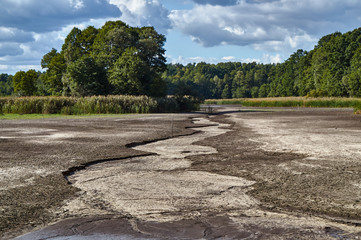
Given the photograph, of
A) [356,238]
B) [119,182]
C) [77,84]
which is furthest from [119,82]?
[356,238]

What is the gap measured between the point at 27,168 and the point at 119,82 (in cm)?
3780

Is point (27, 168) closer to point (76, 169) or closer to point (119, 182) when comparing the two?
point (76, 169)

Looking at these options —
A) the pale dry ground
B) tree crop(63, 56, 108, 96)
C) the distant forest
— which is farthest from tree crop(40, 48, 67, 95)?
the pale dry ground

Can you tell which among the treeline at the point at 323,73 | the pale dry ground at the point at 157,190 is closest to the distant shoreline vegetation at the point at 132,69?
the treeline at the point at 323,73

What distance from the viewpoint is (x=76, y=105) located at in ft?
108

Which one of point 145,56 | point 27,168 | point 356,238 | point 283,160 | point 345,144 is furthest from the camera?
point 145,56

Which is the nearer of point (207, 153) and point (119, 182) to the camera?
point (119, 182)

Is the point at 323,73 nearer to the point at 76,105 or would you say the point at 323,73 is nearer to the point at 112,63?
the point at 112,63

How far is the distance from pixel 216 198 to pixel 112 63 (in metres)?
46.4

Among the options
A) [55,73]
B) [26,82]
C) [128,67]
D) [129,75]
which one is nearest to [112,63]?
[128,67]

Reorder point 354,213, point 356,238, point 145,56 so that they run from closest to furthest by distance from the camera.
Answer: point 356,238 < point 354,213 < point 145,56

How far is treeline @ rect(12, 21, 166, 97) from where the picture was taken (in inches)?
1770

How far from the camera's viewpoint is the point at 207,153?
9305 mm

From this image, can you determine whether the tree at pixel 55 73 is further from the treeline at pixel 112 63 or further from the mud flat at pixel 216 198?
the mud flat at pixel 216 198
